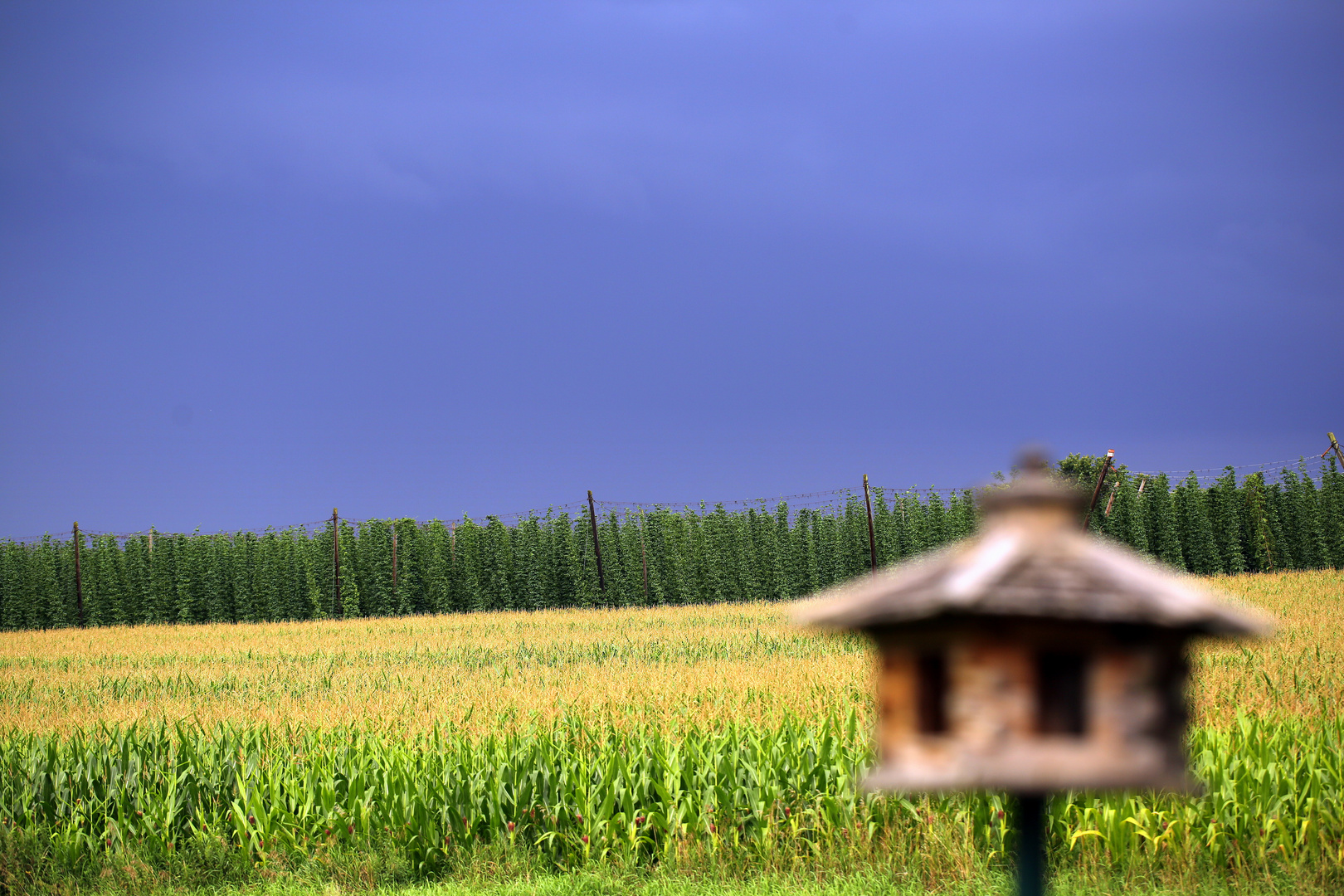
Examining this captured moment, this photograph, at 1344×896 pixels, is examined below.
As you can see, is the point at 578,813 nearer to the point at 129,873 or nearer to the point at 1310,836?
the point at 129,873

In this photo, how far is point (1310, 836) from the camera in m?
6.17

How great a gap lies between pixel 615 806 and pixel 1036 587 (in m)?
6.73

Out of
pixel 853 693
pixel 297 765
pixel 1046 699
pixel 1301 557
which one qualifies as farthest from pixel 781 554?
pixel 1046 699

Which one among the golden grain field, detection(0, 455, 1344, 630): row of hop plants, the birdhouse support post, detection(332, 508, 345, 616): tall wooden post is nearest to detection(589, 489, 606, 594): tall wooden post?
detection(0, 455, 1344, 630): row of hop plants

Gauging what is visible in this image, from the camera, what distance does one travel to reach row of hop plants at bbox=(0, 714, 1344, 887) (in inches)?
253

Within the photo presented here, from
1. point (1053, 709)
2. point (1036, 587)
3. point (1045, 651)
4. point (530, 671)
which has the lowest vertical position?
point (530, 671)

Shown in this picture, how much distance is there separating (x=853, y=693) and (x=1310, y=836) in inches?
221

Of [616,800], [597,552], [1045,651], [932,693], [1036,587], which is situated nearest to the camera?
[1036,587]

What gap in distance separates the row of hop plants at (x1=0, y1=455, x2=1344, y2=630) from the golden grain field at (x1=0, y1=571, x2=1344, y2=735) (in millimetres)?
8577

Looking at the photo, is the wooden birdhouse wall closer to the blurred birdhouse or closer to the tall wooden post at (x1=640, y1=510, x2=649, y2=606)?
the blurred birdhouse

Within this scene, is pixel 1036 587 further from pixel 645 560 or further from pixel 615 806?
pixel 645 560

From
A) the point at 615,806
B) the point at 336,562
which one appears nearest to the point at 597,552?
the point at 336,562

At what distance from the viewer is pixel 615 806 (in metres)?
7.40

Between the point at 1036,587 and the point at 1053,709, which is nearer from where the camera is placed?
the point at 1036,587
